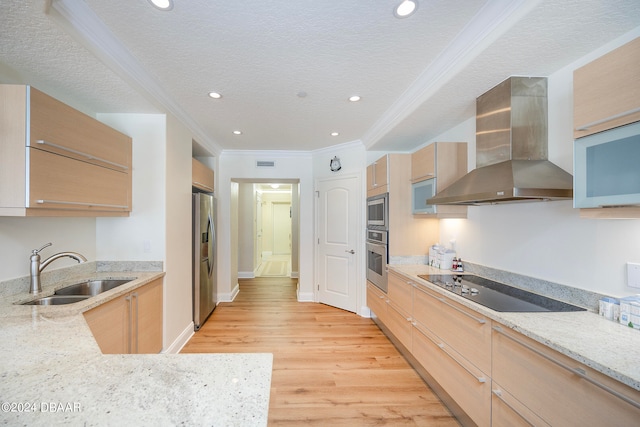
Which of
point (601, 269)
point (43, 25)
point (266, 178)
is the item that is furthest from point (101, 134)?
point (601, 269)

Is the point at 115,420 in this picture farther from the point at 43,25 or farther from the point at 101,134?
the point at 101,134

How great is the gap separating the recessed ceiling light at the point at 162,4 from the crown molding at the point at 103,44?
15.3 inches

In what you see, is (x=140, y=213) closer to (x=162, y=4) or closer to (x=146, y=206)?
(x=146, y=206)

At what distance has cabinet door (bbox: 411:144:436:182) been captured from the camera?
8.34 ft

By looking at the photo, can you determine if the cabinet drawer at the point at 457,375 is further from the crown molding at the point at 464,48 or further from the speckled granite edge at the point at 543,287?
the crown molding at the point at 464,48

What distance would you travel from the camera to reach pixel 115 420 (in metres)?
0.58

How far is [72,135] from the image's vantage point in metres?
1.73

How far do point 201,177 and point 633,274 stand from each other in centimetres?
394

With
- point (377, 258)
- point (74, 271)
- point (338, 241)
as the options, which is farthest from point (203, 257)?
point (377, 258)

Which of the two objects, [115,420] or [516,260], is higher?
[516,260]

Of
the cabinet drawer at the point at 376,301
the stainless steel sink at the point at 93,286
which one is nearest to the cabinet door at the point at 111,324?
the stainless steel sink at the point at 93,286

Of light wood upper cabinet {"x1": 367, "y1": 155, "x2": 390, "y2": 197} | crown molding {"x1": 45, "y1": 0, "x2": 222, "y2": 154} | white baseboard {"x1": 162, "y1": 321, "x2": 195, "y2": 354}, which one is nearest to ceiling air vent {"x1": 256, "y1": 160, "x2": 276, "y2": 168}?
light wood upper cabinet {"x1": 367, "y1": 155, "x2": 390, "y2": 197}

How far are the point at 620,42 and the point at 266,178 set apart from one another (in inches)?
155

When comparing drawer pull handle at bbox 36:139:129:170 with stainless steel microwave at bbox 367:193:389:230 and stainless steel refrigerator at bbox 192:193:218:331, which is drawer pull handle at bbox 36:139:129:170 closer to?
stainless steel refrigerator at bbox 192:193:218:331
